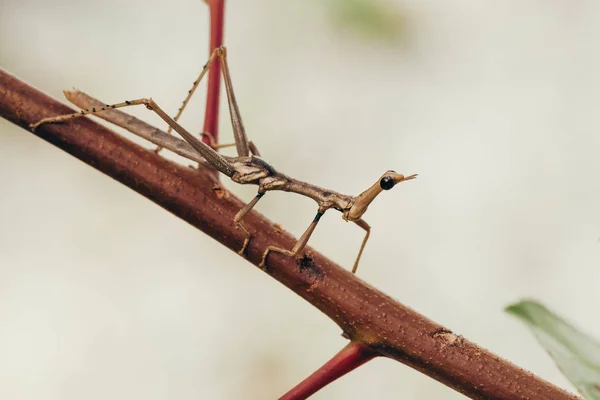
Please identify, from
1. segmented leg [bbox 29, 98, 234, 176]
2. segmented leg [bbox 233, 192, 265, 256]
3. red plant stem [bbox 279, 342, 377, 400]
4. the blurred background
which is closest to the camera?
red plant stem [bbox 279, 342, 377, 400]

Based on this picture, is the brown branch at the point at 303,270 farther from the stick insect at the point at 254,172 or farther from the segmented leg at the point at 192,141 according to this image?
the stick insect at the point at 254,172

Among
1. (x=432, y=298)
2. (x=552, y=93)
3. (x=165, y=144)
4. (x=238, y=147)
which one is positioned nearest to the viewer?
(x=165, y=144)

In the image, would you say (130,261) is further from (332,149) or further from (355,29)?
(355,29)

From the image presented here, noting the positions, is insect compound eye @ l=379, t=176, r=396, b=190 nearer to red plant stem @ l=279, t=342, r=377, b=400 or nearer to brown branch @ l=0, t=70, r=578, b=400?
brown branch @ l=0, t=70, r=578, b=400

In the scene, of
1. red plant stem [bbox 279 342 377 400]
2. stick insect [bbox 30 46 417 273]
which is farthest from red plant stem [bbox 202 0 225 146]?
red plant stem [bbox 279 342 377 400]

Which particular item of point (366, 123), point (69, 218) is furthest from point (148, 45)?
point (366, 123)

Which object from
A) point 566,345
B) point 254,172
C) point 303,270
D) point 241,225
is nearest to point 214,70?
point 241,225
